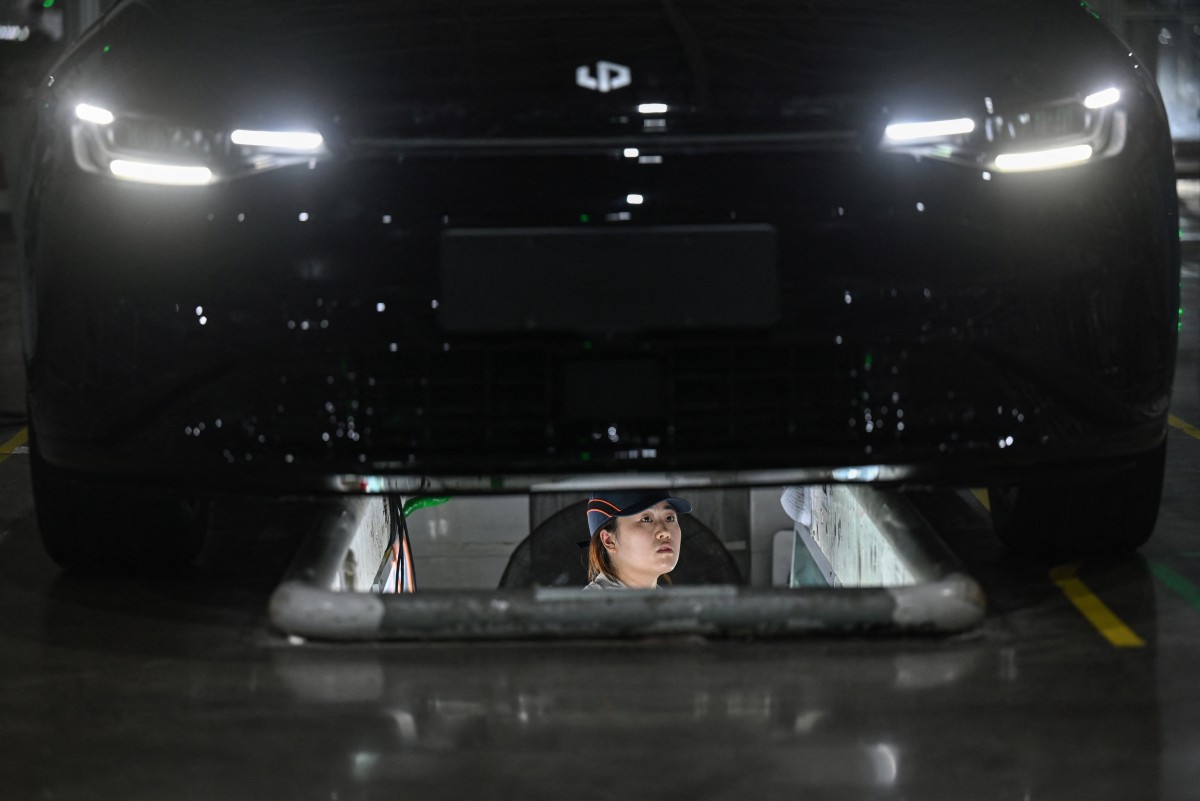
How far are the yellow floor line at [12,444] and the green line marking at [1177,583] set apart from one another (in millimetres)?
3011

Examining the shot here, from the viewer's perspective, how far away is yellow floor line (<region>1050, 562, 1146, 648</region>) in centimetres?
287

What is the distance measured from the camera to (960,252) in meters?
2.63

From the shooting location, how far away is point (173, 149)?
266 centimetres

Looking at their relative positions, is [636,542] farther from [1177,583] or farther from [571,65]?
[571,65]

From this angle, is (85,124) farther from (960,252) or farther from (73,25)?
(73,25)

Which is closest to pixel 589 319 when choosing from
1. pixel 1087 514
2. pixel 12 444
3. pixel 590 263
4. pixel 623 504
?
pixel 590 263

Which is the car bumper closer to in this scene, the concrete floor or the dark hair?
the concrete floor

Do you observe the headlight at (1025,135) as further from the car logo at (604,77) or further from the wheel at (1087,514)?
the wheel at (1087,514)

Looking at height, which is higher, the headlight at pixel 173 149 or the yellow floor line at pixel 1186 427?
the headlight at pixel 173 149

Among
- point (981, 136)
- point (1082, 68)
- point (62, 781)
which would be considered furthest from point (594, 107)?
point (62, 781)

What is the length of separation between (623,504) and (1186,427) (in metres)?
1.66

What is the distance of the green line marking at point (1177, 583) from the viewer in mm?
3096

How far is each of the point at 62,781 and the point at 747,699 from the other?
101 cm

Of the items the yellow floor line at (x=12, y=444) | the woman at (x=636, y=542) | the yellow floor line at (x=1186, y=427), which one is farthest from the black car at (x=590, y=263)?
the woman at (x=636, y=542)
